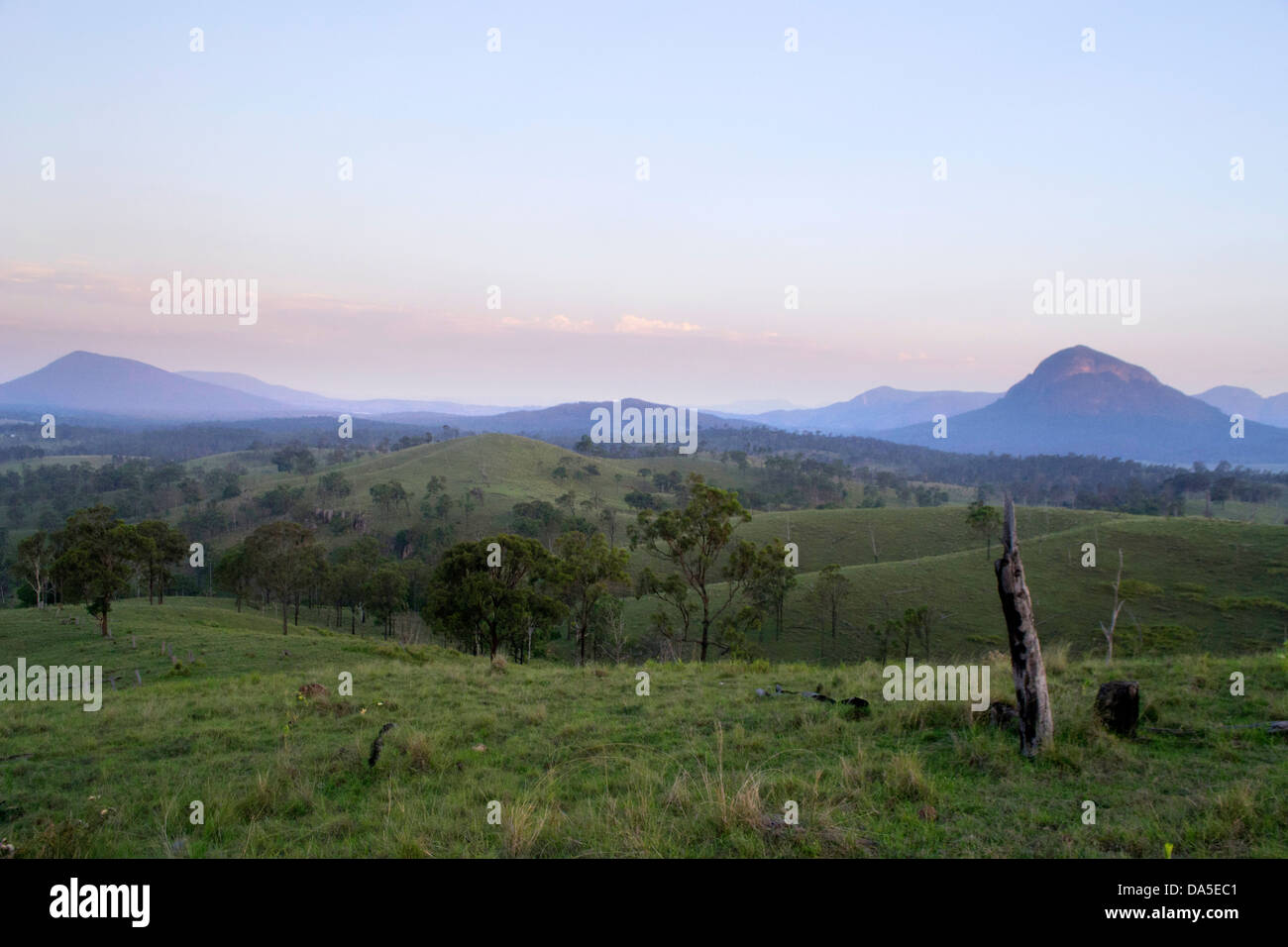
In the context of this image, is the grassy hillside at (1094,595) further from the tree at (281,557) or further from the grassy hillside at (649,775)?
the grassy hillside at (649,775)

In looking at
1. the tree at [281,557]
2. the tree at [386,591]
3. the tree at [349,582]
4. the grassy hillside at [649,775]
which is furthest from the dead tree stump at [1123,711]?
the tree at [349,582]

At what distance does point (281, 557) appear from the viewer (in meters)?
47.7

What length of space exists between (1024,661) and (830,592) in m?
46.3

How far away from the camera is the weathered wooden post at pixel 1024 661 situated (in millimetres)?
6547

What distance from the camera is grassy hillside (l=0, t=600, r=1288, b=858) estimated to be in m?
4.71

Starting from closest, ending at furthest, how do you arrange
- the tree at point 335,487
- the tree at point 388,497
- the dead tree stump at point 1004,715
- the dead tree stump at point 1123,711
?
the dead tree stump at point 1123,711 → the dead tree stump at point 1004,715 → the tree at point 388,497 → the tree at point 335,487

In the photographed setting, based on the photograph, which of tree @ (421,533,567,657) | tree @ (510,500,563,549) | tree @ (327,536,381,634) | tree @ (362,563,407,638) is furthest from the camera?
tree @ (510,500,563,549)

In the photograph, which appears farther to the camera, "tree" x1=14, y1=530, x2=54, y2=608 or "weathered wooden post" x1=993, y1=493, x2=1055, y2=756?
"tree" x1=14, y1=530, x2=54, y2=608

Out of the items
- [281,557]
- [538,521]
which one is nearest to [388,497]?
[538,521]

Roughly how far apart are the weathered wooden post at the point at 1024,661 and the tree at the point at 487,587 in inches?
1007

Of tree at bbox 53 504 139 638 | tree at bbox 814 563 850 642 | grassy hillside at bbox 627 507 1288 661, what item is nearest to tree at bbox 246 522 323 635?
tree at bbox 53 504 139 638

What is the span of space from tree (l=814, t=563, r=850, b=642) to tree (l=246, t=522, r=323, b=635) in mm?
40592

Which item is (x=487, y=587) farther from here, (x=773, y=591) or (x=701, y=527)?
(x=773, y=591)

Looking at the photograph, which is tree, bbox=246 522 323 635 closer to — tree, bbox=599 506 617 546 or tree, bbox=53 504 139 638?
tree, bbox=53 504 139 638
